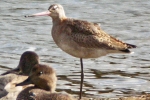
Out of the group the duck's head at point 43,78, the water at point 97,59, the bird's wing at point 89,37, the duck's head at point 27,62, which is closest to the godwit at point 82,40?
the bird's wing at point 89,37

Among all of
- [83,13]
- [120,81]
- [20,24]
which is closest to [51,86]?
[120,81]

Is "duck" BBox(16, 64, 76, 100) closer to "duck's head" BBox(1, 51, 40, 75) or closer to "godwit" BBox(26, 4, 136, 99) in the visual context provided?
"duck's head" BBox(1, 51, 40, 75)

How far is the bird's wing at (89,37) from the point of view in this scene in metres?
9.64

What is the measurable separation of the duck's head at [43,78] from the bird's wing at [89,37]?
1.51 meters

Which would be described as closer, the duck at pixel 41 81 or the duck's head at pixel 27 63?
the duck at pixel 41 81

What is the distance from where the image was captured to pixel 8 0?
1764cm

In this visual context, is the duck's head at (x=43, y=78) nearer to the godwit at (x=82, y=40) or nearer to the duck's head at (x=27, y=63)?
the duck's head at (x=27, y=63)

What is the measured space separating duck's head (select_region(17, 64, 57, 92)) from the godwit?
1.42 m

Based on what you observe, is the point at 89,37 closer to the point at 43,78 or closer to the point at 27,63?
the point at 27,63

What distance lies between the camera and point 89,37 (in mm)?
9688

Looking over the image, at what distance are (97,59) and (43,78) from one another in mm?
4340

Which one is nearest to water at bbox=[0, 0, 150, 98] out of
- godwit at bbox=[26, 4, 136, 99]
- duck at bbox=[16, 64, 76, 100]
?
godwit at bbox=[26, 4, 136, 99]

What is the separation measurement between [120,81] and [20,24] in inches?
189

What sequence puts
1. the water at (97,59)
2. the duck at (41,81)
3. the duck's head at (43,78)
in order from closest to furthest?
the duck at (41,81)
the duck's head at (43,78)
the water at (97,59)
